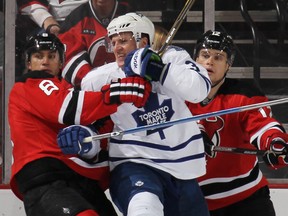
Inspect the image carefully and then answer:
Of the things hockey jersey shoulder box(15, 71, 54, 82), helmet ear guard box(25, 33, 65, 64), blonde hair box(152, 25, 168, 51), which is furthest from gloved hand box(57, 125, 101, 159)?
blonde hair box(152, 25, 168, 51)

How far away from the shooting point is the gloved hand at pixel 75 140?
3064mm

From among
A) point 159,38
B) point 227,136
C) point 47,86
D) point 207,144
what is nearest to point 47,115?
point 47,86

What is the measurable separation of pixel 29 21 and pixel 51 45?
102cm

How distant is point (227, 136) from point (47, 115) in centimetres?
76

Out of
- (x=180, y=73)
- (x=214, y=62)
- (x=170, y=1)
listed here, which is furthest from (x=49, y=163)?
(x=170, y=1)

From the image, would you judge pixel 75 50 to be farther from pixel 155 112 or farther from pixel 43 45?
pixel 155 112

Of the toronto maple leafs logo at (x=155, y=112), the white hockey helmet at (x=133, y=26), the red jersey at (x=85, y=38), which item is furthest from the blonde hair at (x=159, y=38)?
the toronto maple leafs logo at (x=155, y=112)

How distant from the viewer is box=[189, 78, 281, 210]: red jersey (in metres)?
3.56

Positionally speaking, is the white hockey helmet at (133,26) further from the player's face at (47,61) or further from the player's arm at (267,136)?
the player's arm at (267,136)

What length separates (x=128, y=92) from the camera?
9.92ft

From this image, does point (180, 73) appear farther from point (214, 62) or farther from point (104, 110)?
point (214, 62)

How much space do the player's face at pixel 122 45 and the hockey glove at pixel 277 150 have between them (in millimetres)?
592

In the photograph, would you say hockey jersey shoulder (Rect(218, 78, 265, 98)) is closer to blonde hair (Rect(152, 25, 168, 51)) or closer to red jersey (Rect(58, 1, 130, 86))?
blonde hair (Rect(152, 25, 168, 51))

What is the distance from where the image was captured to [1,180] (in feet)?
13.9
